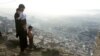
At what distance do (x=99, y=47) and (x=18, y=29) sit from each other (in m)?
4.83

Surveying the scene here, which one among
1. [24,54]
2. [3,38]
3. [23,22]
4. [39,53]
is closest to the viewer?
[23,22]

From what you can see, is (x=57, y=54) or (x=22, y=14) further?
(x=57, y=54)

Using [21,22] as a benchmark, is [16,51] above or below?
below

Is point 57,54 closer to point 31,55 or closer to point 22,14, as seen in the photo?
point 31,55

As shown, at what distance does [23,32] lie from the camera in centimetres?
1789

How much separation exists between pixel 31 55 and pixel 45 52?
56.8 inches

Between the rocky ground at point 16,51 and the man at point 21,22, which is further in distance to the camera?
the rocky ground at point 16,51

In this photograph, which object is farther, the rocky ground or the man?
the rocky ground

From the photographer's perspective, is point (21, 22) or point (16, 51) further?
point (16, 51)

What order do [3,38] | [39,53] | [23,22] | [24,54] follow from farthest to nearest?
[3,38]
[39,53]
[24,54]
[23,22]

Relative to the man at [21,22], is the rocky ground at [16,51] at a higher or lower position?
lower

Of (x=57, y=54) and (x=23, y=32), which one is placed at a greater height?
(x=23, y=32)

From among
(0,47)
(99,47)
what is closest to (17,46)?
(0,47)

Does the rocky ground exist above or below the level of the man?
below
